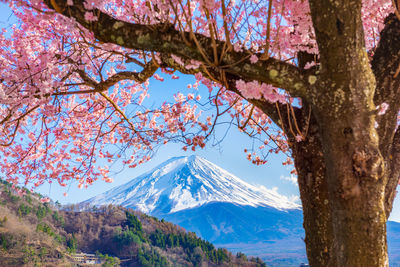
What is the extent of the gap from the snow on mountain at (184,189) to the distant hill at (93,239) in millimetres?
43761

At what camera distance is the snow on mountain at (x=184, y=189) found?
87.8 metres

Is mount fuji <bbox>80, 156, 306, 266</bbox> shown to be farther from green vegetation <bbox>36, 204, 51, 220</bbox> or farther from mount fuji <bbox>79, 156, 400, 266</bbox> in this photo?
green vegetation <bbox>36, 204, 51, 220</bbox>

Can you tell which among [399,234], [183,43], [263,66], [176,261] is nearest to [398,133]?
[263,66]

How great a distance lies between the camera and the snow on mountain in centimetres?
8775

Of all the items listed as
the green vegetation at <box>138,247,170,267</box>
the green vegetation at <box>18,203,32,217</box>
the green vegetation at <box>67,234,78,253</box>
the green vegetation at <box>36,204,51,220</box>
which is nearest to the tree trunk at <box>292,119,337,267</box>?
the green vegetation at <box>67,234,78,253</box>

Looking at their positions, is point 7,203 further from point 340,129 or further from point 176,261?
point 340,129

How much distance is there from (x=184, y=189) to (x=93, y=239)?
65.6m

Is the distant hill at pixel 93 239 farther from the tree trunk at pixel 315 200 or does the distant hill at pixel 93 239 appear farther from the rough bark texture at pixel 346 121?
the rough bark texture at pixel 346 121

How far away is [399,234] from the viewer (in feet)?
324

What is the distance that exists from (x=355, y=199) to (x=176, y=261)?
31.6m

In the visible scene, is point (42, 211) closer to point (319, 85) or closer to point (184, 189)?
point (319, 85)

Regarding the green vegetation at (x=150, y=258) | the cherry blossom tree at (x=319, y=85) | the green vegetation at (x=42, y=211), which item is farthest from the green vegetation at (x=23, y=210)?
the cherry blossom tree at (x=319, y=85)

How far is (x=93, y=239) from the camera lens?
36.2 meters

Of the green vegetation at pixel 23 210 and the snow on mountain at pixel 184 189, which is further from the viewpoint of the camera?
the snow on mountain at pixel 184 189
